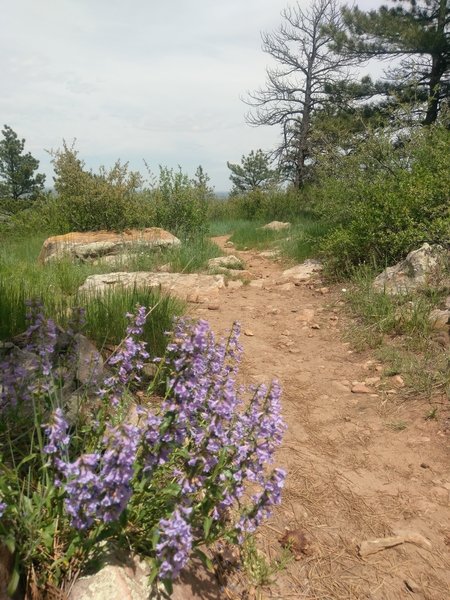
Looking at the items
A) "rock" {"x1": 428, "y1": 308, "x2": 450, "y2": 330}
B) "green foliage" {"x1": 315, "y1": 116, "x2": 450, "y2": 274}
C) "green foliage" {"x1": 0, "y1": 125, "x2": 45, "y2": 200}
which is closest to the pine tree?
"green foliage" {"x1": 315, "y1": 116, "x2": 450, "y2": 274}

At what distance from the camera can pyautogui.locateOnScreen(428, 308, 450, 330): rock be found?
4387 millimetres

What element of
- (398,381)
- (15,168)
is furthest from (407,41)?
(15,168)

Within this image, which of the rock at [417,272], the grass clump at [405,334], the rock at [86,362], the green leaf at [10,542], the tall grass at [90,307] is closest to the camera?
the green leaf at [10,542]

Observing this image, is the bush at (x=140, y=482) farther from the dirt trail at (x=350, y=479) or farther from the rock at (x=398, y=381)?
the rock at (x=398, y=381)

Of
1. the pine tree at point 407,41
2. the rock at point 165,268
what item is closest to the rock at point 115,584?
the rock at point 165,268

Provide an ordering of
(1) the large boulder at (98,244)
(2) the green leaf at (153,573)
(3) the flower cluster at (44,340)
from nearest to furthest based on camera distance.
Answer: (2) the green leaf at (153,573), (3) the flower cluster at (44,340), (1) the large boulder at (98,244)

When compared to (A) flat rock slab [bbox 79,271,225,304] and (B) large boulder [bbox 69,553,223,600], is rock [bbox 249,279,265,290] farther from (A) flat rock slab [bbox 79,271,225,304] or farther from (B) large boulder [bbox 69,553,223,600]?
(B) large boulder [bbox 69,553,223,600]

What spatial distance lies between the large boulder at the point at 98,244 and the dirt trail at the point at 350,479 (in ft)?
14.6

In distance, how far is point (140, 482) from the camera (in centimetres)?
162

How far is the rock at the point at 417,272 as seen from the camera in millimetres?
5172

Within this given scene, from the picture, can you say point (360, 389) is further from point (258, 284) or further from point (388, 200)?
point (258, 284)

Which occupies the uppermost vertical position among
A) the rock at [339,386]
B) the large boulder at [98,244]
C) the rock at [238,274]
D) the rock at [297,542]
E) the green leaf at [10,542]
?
the large boulder at [98,244]

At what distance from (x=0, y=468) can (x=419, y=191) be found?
19.9 feet

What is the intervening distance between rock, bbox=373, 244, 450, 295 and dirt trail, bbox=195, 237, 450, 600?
1.26 m
